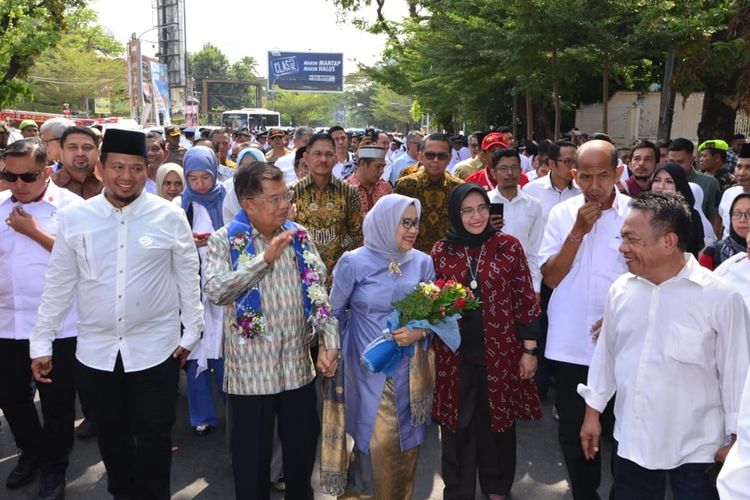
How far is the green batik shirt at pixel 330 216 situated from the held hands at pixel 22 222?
73.0 inches

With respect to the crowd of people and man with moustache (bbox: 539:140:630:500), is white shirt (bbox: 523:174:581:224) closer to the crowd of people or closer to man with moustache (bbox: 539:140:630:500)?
the crowd of people

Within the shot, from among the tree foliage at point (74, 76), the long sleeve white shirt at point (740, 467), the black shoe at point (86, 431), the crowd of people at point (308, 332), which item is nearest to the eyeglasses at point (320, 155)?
the crowd of people at point (308, 332)

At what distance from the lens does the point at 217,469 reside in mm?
4504

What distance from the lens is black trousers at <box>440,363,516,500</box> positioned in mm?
3836

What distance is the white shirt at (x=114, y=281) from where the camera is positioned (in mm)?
3441

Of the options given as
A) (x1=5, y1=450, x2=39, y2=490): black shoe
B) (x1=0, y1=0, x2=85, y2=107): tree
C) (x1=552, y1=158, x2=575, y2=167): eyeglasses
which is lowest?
(x1=5, y1=450, x2=39, y2=490): black shoe

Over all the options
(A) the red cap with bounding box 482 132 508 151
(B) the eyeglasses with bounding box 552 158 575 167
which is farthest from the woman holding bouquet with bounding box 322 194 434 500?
(A) the red cap with bounding box 482 132 508 151

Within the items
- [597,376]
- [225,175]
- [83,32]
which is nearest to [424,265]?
[597,376]

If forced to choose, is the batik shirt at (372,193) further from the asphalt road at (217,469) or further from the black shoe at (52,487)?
the black shoe at (52,487)

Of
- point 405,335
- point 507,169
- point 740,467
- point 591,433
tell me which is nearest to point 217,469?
point 405,335

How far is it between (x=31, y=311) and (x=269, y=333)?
1734 mm

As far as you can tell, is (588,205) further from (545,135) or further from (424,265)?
(545,135)

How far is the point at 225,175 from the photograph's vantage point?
9172 mm

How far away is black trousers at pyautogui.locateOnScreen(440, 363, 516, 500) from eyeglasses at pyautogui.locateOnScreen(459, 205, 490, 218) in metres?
0.86
